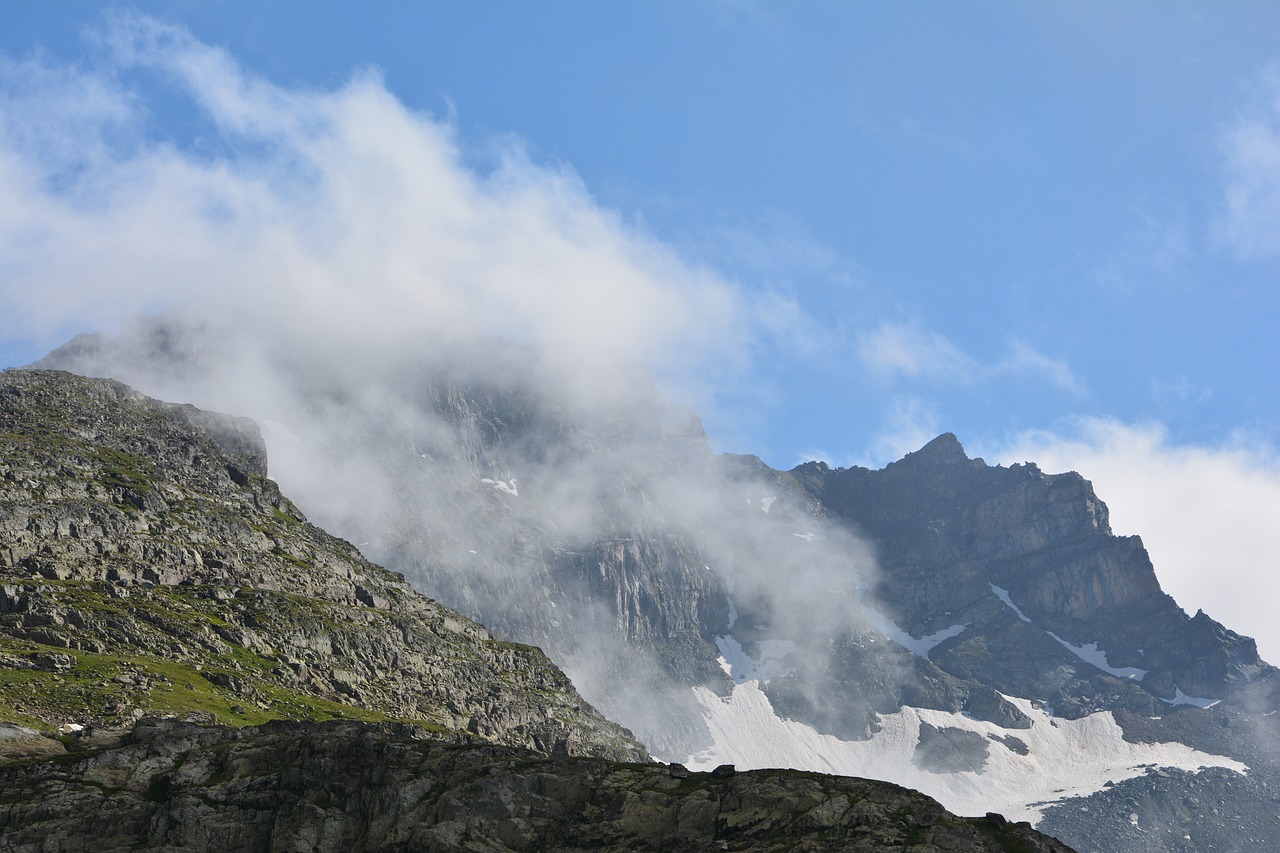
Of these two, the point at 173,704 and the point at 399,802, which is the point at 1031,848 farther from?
the point at 173,704

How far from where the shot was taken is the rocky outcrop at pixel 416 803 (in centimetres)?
10394

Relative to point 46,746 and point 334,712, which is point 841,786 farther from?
point 334,712

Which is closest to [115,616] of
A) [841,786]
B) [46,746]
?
[46,746]

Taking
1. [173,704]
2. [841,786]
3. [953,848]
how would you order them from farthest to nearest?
1. [173,704]
2. [841,786]
3. [953,848]

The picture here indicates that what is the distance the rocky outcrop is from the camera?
341 ft

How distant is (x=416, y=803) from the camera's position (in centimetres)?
11981

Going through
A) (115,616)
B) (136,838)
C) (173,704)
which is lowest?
(136,838)

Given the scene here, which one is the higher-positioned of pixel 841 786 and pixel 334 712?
pixel 334 712

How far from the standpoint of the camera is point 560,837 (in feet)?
369

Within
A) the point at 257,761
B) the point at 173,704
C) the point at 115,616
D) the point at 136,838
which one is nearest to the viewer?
the point at 136,838

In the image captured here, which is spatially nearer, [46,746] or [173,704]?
[46,746]

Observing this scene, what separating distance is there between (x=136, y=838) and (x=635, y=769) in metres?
48.7

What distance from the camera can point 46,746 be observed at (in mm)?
131875

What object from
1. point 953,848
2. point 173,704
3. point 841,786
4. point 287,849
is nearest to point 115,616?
point 173,704
